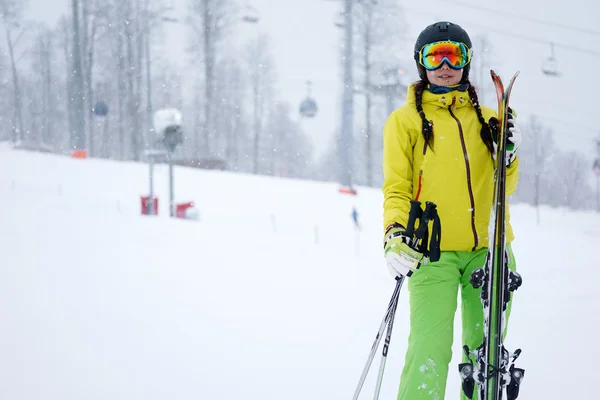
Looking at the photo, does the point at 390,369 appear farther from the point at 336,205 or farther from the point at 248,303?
the point at 336,205

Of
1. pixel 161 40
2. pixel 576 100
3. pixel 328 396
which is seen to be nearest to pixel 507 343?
pixel 328 396

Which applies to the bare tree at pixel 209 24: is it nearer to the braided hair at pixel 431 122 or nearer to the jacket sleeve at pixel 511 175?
the braided hair at pixel 431 122

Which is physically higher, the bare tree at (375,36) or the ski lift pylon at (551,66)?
the bare tree at (375,36)

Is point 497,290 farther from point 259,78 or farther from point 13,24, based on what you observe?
point 259,78

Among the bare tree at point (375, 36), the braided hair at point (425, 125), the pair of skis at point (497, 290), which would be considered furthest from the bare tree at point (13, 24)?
the pair of skis at point (497, 290)

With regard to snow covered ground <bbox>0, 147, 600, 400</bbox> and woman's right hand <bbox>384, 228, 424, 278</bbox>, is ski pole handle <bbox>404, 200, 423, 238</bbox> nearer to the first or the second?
woman's right hand <bbox>384, 228, 424, 278</bbox>

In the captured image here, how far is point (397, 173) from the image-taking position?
7.46ft

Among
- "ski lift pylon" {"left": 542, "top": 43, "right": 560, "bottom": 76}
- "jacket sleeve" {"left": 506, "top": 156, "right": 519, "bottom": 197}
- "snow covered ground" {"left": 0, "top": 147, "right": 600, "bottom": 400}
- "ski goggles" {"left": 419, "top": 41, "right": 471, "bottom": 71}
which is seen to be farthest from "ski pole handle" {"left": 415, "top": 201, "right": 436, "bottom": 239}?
"ski lift pylon" {"left": 542, "top": 43, "right": 560, "bottom": 76}

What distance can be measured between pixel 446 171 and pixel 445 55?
524 mm

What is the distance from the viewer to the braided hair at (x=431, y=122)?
226 centimetres

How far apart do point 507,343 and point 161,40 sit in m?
28.4

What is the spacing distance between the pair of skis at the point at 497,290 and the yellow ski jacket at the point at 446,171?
0.45 feet

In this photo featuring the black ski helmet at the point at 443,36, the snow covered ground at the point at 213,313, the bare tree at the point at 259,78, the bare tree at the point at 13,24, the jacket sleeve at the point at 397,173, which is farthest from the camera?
the bare tree at the point at 259,78

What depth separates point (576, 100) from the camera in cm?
2519
